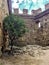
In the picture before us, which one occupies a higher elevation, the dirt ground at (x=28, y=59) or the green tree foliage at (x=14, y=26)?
the green tree foliage at (x=14, y=26)

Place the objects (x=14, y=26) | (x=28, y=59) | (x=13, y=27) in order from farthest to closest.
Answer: (x=14, y=26) < (x=13, y=27) < (x=28, y=59)

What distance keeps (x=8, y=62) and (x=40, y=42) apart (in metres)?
5.20

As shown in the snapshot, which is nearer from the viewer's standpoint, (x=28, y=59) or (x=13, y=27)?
(x=28, y=59)

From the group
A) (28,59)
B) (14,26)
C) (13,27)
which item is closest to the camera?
(28,59)

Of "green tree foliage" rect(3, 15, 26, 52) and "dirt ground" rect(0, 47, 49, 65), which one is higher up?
"green tree foliage" rect(3, 15, 26, 52)

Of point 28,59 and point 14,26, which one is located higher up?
point 14,26

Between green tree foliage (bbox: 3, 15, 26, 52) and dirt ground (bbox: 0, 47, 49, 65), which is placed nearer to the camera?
dirt ground (bbox: 0, 47, 49, 65)

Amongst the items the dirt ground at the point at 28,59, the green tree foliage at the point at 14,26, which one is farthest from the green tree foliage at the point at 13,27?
the dirt ground at the point at 28,59

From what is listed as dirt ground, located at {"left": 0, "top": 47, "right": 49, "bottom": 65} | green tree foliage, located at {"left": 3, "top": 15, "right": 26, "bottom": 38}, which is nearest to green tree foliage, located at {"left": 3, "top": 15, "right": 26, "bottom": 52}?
green tree foliage, located at {"left": 3, "top": 15, "right": 26, "bottom": 38}

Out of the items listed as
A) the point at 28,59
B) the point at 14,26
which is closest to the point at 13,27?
the point at 14,26

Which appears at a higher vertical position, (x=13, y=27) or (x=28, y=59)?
(x=13, y=27)

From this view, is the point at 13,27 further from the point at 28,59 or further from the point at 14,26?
the point at 28,59

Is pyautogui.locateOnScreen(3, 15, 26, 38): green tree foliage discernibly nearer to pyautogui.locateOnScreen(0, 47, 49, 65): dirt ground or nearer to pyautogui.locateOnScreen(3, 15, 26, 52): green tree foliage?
pyautogui.locateOnScreen(3, 15, 26, 52): green tree foliage

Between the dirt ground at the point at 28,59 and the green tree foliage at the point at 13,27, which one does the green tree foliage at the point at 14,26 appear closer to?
the green tree foliage at the point at 13,27
